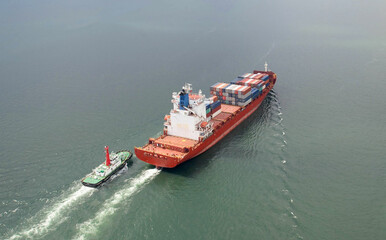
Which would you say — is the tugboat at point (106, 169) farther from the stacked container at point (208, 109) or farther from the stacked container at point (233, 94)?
the stacked container at point (233, 94)

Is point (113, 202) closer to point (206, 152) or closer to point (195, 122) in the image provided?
point (206, 152)

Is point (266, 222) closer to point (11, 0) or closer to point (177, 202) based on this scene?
point (177, 202)

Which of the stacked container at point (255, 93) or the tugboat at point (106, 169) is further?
the stacked container at point (255, 93)

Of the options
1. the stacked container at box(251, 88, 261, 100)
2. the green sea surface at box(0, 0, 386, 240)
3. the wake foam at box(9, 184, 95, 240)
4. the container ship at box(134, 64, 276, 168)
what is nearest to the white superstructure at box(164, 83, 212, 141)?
the container ship at box(134, 64, 276, 168)

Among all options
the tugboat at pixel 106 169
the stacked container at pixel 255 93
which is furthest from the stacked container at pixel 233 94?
the tugboat at pixel 106 169

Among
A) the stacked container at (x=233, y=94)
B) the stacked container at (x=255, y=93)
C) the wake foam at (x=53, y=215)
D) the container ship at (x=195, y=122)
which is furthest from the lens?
the stacked container at (x=255, y=93)

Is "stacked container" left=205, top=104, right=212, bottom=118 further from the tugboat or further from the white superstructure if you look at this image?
the tugboat

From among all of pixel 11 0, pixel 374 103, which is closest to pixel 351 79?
pixel 374 103
